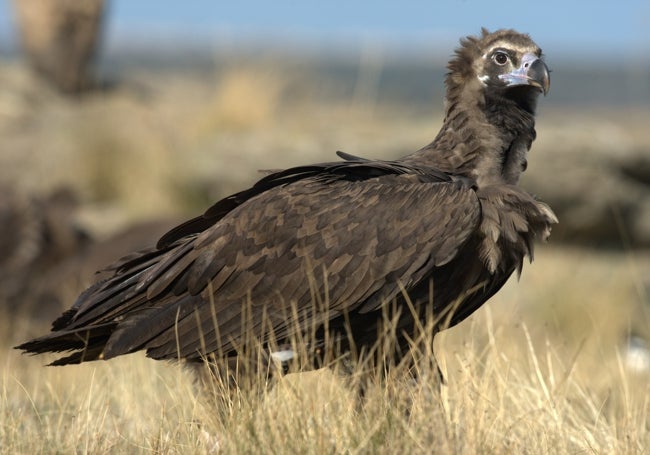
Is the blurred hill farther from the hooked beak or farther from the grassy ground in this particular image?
the hooked beak

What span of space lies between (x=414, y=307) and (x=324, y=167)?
75cm

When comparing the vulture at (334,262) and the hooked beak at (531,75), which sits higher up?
the hooked beak at (531,75)

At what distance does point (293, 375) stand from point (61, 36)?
13.5m

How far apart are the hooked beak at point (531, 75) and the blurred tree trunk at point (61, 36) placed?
12.9 meters

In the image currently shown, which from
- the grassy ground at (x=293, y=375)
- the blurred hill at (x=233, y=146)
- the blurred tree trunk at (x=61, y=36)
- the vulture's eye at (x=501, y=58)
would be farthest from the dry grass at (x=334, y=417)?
the blurred tree trunk at (x=61, y=36)

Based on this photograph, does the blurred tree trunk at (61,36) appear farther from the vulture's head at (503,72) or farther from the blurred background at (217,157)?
the vulture's head at (503,72)

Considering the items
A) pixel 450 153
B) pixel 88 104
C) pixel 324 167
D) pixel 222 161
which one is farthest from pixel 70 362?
pixel 88 104

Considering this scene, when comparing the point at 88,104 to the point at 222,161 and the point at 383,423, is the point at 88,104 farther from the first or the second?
the point at 383,423

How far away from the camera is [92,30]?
17516 mm

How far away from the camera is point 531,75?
5188mm

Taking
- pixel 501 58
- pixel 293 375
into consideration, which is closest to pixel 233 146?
pixel 501 58

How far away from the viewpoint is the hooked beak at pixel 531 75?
203 inches

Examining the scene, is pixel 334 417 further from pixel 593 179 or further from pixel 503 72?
pixel 593 179

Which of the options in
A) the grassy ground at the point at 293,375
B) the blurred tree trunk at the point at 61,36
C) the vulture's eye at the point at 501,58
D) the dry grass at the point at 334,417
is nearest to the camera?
the dry grass at the point at 334,417
